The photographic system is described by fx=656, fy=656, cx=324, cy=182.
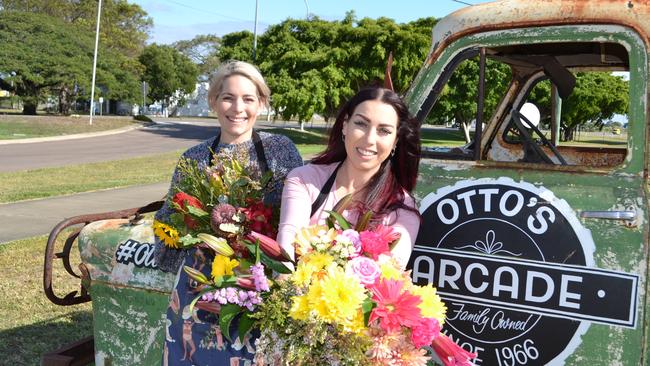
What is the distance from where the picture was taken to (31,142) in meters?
24.9

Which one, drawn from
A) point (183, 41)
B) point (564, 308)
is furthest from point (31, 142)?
point (183, 41)

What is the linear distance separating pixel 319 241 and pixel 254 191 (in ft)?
2.19

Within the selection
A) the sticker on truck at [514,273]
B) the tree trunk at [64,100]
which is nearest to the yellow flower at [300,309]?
the sticker on truck at [514,273]

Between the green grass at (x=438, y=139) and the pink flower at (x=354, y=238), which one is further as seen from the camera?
the green grass at (x=438, y=139)

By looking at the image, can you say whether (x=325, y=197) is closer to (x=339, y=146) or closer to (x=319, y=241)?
(x=339, y=146)

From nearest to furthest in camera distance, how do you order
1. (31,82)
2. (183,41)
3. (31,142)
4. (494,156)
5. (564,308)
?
(564,308) → (494,156) → (31,142) → (31,82) → (183,41)

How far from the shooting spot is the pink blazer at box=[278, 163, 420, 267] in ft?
7.27

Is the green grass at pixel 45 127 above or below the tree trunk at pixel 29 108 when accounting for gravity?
below

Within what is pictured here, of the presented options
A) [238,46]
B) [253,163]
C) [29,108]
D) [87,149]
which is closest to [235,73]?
[253,163]

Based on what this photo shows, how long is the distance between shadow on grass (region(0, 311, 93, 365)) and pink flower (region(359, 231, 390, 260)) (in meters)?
3.26

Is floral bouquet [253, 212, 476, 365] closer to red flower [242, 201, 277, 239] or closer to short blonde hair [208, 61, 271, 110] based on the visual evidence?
red flower [242, 201, 277, 239]

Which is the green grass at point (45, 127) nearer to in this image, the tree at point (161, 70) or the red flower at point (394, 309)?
the tree at point (161, 70)

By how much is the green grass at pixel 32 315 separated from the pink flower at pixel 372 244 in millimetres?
3264

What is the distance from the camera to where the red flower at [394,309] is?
1.85 meters
